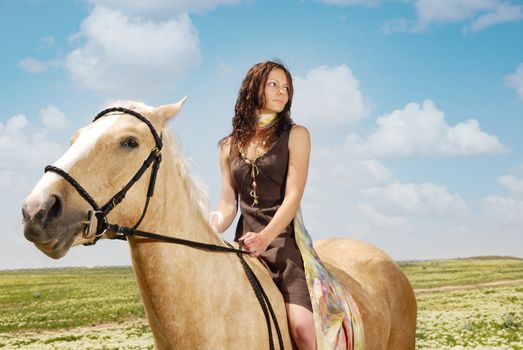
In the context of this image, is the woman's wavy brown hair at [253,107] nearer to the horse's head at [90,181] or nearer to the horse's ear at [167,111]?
the horse's ear at [167,111]

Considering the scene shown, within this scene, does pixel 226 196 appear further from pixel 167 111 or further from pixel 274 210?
pixel 167 111

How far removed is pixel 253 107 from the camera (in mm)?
5359

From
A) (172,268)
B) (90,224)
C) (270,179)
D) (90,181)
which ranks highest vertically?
(270,179)

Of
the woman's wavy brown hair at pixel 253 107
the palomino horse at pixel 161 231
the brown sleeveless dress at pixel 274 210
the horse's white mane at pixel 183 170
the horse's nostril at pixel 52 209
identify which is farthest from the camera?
the woman's wavy brown hair at pixel 253 107

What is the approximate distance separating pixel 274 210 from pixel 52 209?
78.5 inches

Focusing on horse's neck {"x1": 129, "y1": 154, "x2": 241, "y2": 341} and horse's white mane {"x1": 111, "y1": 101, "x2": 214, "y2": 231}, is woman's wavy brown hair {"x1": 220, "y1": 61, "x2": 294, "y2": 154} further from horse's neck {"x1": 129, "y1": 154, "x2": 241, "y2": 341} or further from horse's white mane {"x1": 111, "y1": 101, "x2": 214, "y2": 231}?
horse's neck {"x1": 129, "y1": 154, "x2": 241, "y2": 341}

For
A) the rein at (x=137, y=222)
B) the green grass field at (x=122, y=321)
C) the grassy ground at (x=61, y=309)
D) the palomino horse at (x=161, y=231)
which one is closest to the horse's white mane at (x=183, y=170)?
the palomino horse at (x=161, y=231)

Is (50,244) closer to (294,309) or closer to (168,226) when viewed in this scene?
(168,226)

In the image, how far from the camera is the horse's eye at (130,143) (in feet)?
12.8

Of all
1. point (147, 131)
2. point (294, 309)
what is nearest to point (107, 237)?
point (147, 131)

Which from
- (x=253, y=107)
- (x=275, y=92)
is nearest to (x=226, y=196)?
(x=253, y=107)

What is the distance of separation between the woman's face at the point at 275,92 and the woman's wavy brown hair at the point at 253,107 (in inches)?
1.3

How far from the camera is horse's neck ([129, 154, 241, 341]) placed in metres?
4.02

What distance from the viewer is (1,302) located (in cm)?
4116
